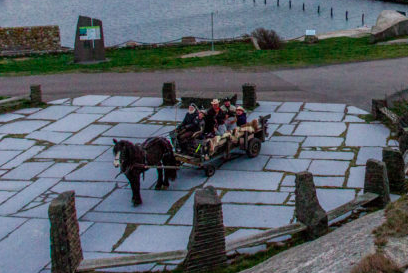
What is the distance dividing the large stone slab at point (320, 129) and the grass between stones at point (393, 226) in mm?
6195

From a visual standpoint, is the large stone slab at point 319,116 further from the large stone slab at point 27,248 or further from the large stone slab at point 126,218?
the large stone slab at point 27,248

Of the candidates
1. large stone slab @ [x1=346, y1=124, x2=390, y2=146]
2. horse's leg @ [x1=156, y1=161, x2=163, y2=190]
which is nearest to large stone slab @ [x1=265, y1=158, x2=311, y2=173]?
large stone slab @ [x1=346, y1=124, x2=390, y2=146]

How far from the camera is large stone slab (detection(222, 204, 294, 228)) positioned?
33.4ft

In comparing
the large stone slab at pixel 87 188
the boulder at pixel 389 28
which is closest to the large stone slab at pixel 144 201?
the large stone slab at pixel 87 188

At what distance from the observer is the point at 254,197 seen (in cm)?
1131

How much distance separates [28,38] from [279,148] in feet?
65.0

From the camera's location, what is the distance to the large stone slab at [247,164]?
12804 millimetres

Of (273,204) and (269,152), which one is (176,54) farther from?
(273,204)

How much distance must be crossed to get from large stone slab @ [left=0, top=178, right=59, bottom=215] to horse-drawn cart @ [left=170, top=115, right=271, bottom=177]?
2.63m

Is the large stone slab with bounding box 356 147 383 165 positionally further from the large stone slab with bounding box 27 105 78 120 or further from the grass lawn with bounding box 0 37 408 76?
the grass lawn with bounding box 0 37 408 76

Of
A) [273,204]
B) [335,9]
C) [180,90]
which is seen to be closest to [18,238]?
[273,204]

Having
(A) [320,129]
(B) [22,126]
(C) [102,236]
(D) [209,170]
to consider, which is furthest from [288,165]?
(B) [22,126]

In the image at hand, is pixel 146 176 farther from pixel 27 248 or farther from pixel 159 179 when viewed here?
pixel 27 248

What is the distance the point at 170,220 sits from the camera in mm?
10516
